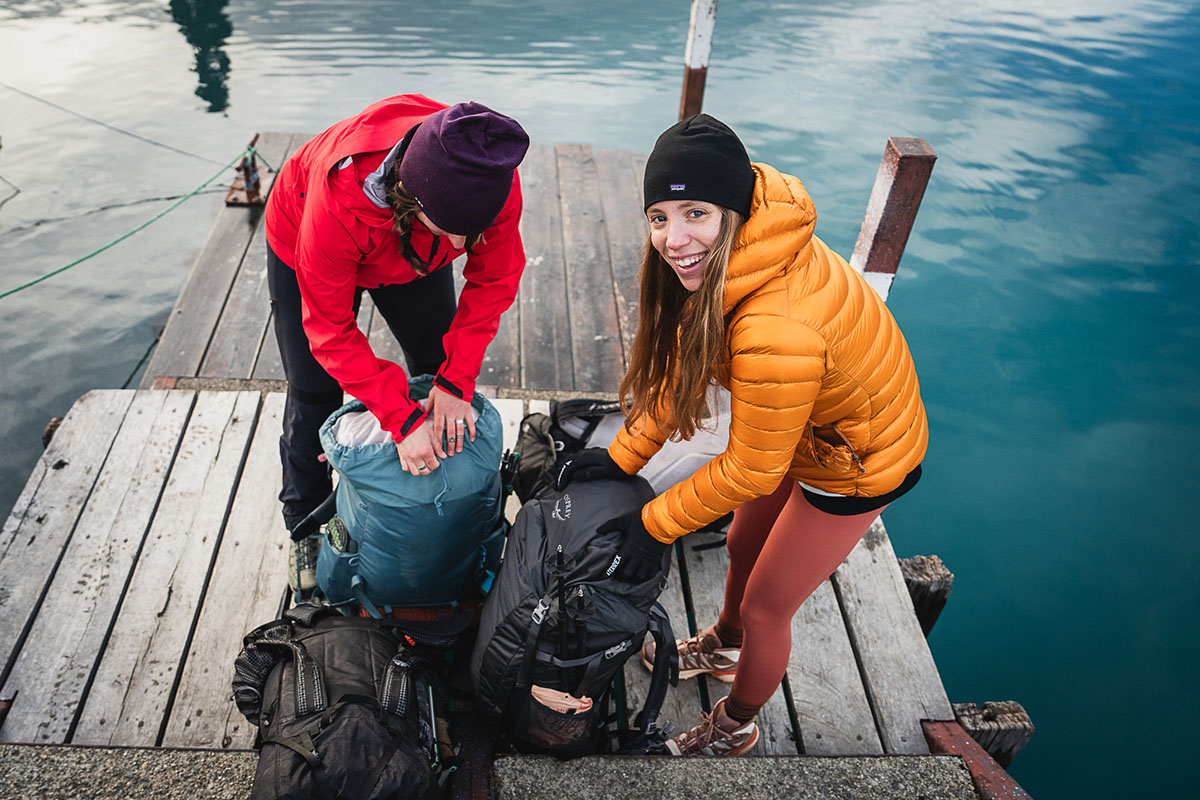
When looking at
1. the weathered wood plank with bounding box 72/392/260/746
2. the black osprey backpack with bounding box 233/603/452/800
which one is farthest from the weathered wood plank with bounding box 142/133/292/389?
the black osprey backpack with bounding box 233/603/452/800

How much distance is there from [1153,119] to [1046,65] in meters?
1.94

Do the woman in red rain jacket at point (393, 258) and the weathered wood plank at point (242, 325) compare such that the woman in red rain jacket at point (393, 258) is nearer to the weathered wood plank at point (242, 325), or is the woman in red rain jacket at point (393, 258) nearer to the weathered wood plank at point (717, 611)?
the weathered wood plank at point (717, 611)

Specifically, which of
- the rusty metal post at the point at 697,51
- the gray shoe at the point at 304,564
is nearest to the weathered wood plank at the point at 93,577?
the gray shoe at the point at 304,564

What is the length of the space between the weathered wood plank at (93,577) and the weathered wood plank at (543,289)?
5.34ft

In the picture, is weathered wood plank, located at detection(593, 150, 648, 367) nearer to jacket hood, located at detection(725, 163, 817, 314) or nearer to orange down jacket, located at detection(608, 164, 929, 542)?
orange down jacket, located at detection(608, 164, 929, 542)

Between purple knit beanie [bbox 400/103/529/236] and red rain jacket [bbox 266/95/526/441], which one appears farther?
red rain jacket [bbox 266/95/526/441]

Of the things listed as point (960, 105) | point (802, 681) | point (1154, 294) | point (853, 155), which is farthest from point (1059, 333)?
→ point (802, 681)

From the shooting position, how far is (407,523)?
2.01 m

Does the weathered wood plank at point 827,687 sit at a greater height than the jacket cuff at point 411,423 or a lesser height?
lesser

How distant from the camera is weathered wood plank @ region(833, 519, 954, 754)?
7.63 feet

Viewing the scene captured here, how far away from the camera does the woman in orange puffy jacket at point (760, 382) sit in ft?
4.82

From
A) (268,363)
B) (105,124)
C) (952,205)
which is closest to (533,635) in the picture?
(268,363)

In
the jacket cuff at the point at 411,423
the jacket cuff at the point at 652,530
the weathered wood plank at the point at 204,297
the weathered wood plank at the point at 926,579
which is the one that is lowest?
the weathered wood plank at the point at 926,579

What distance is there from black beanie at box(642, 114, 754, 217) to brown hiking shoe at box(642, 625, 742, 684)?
1482mm
